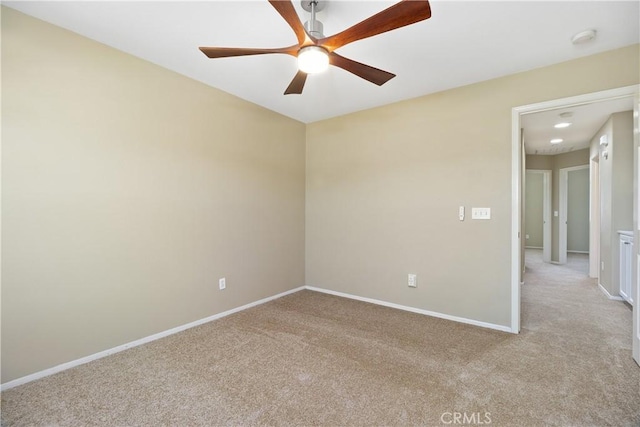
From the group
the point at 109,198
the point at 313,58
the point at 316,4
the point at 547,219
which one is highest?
the point at 316,4

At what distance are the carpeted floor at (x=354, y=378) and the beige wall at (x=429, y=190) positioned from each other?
542 millimetres

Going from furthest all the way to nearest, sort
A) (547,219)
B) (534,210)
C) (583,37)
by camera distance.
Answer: (534,210), (547,219), (583,37)

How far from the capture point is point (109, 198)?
2361mm

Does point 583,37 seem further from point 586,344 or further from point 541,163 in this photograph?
point 541,163

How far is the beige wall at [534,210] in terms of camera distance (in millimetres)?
8453

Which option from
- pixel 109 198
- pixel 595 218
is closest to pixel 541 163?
pixel 595 218

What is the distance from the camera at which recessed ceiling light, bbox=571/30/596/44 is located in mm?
2141

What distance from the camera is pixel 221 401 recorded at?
1783 mm

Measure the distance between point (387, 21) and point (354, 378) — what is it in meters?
2.19

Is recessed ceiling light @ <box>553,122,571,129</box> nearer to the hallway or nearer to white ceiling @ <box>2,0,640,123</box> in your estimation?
white ceiling @ <box>2,0,640,123</box>

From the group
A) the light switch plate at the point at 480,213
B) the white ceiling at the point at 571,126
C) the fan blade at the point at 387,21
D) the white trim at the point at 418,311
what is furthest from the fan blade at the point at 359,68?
the white trim at the point at 418,311

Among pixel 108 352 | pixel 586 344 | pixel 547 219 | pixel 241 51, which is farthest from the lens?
pixel 547 219

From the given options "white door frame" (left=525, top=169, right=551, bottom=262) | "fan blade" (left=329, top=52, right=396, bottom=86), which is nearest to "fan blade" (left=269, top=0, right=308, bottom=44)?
"fan blade" (left=329, top=52, right=396, bottom=86)

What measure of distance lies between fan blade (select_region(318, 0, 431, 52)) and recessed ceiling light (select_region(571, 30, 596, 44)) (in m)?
1.59
